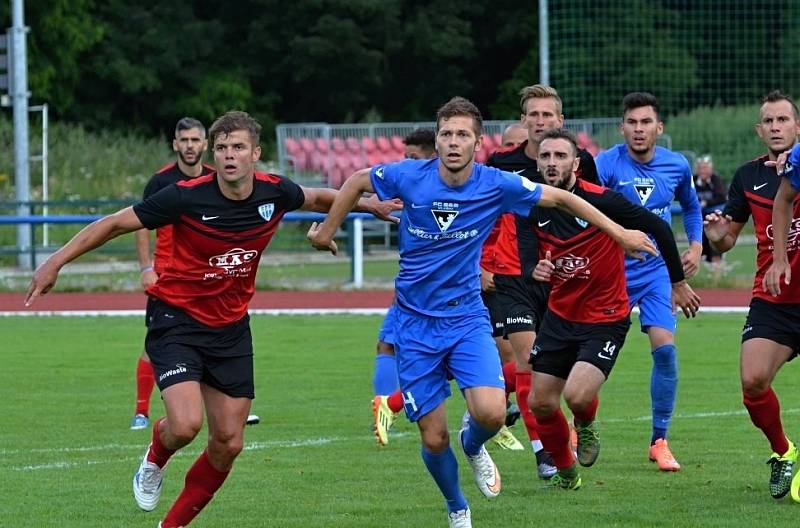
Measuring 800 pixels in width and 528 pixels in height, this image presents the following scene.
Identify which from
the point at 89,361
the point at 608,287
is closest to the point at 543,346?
the point at 608,287

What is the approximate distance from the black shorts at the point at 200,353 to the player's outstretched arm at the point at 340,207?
603 mm

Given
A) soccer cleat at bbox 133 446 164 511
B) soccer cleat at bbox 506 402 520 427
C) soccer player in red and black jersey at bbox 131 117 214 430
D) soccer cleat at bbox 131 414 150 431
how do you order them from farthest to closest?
soccer cleat at bbox 131 414 150 431, soccer cleat at bbox 506 402 520 427, soccer player in red and black jersey at bbox 131 117 214 430, soccer cleat at bbox 133 446 164 511

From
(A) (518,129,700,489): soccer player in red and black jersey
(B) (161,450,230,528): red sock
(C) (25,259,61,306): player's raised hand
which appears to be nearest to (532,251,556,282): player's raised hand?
(A) (518,129,700,489): soccer player in red and black jersey

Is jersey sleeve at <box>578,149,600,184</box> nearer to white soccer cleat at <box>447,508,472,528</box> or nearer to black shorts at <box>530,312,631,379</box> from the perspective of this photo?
black shorts at <box>530,312,631,379</box>

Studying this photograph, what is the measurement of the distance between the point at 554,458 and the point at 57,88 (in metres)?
36.6

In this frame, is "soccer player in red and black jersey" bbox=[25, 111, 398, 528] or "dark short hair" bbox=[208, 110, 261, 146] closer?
"soccer player in red and black jersey" bbox=[25, 111, 398, 528]

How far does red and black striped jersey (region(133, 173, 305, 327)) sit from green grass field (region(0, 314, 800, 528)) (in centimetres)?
115

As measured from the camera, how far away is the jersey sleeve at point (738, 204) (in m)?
8.66

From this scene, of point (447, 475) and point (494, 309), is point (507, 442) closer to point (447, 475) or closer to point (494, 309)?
point (494, 309)

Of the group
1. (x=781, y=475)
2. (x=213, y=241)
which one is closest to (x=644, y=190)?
(x=781, y=475)

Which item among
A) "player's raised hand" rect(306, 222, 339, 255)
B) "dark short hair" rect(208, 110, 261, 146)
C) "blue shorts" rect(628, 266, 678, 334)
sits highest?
"dark short hair" rect(208, 110, 261, 146)

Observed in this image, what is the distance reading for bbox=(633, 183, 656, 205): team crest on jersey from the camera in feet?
31.2

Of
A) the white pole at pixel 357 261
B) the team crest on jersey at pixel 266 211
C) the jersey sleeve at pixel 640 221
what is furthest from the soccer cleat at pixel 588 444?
the white pole at pixel 357 261

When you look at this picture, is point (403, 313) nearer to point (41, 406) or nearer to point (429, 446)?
point (429, 446)
